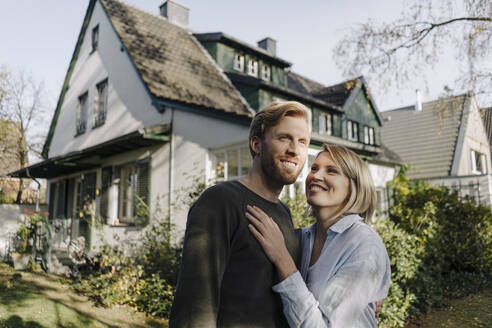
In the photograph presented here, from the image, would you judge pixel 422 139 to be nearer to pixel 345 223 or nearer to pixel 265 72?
pixel 265 72

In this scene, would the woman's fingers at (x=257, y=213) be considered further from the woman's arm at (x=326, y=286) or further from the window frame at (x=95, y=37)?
the window frame at (x=95, y=37)

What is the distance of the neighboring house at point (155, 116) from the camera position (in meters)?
8.65

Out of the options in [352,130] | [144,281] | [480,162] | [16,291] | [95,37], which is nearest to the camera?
[144,281]

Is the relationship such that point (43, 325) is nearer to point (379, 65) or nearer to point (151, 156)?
point (151, 156)

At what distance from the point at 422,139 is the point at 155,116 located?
15.3 meters

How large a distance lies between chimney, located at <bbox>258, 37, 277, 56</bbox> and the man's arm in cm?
1671

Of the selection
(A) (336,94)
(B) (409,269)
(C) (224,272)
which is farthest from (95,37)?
(C) (224,272)

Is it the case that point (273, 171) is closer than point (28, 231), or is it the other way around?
point (273, 171)

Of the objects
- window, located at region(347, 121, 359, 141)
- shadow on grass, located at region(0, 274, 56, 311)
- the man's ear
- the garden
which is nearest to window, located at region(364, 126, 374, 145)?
window, located at region(347, 121, 359, 141)

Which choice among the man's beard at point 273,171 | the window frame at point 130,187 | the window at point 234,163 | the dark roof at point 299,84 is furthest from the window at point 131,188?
the dark roof at point 299,84

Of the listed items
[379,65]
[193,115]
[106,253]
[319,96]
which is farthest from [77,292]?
[319,96]

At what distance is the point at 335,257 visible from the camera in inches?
62.3

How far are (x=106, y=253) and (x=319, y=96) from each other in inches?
470

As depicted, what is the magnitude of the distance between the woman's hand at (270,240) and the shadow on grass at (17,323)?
5453 mm
